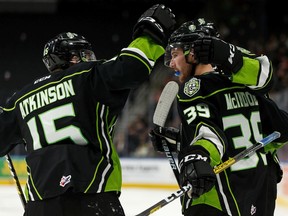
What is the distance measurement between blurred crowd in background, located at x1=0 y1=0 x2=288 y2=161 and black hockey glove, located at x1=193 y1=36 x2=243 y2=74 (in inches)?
222

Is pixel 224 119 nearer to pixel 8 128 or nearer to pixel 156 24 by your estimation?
pixel 156 24

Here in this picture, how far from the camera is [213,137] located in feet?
6.19

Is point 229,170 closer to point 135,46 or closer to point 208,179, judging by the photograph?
point 208,179

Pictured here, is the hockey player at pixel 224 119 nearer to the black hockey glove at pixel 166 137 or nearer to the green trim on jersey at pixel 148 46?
the green trim on jersey at pixel 148 46

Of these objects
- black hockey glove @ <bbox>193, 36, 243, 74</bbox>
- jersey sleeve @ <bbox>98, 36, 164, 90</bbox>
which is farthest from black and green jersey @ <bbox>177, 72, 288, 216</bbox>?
jersey sleeve @ <bbox>98, 36, 164, 90</bbox>

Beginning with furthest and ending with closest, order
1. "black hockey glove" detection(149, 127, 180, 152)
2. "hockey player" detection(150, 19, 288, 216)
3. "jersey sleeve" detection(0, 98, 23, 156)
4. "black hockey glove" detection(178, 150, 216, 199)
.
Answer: "black hockey glove" detection(149, 127, 180, 152)
"jersey sleeve" detection(0, 98, 23, 156)
"hockey player" detection(150, 19, 288, 216)
"black hockey glove" detection(178, 150, 216, 199)

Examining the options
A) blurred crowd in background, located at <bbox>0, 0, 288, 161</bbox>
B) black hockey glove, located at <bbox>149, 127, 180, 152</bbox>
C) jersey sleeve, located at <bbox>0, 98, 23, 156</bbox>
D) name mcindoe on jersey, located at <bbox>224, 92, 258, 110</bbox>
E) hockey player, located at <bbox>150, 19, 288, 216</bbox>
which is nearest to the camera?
hockey player, located at <bbox>150, 19, 288, 216</bbox>

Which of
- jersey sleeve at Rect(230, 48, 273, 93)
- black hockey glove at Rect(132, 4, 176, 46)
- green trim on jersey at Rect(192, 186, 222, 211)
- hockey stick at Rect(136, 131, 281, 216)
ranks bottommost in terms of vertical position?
green trim on jersey at Rect(192, 186, 222, 211)

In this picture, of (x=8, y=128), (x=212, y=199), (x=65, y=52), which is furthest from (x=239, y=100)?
(x=8, y=128)

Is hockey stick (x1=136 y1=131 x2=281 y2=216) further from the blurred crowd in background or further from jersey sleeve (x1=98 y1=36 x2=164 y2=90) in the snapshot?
the blurred crowd in background

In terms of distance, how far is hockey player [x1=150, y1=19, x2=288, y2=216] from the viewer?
1.88 m

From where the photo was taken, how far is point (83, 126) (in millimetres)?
1902

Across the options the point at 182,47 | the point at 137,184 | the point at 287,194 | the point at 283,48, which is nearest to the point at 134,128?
the point at 137,184

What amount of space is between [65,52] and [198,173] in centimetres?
69
